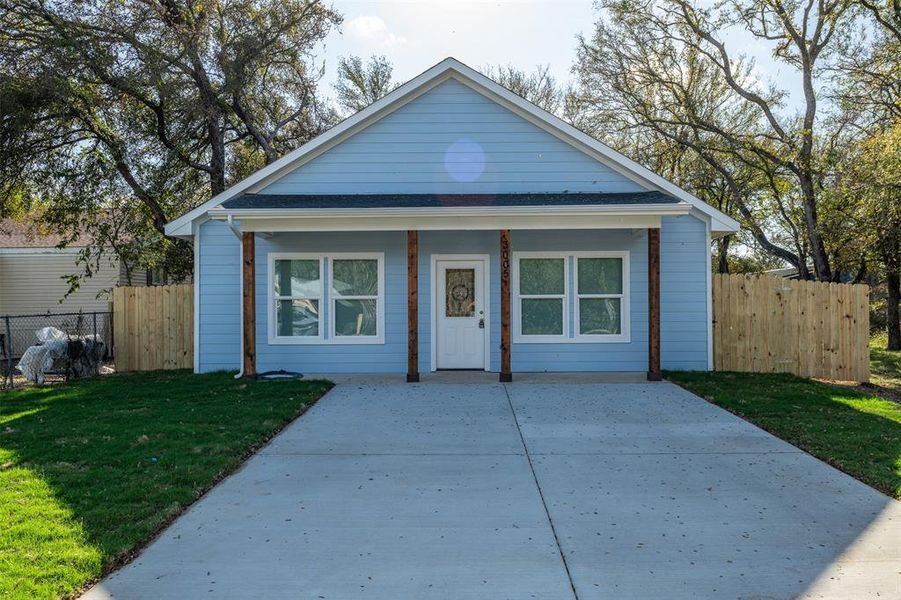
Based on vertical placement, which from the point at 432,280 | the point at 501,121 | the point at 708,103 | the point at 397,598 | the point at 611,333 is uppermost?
the point at 708,103

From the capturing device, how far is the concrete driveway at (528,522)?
3.55 metres

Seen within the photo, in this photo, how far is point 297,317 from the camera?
11.9 m

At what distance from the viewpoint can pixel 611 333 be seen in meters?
11.7

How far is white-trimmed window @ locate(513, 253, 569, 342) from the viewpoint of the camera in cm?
1168

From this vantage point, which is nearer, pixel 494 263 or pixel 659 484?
pixel 659 484

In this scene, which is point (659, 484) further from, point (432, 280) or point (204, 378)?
point (204, 378)

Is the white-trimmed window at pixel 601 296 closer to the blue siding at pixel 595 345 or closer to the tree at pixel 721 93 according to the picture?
the blue siding at pixel 595 345

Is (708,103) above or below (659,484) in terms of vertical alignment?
above

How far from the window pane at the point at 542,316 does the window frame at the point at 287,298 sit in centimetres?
375

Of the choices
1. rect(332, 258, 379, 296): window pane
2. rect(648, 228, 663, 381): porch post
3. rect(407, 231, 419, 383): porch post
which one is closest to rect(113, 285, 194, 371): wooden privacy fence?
rect(332, 258, 379, 296): window pane

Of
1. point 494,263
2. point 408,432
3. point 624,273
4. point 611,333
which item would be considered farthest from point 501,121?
point 408,432

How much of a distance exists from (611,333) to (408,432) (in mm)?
5751

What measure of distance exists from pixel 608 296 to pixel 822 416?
441 centimetres

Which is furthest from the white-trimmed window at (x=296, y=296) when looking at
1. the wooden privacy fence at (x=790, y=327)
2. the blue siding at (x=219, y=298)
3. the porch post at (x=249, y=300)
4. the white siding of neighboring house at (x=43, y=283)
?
the white siding of neighboring house at (x=43, y=283)
